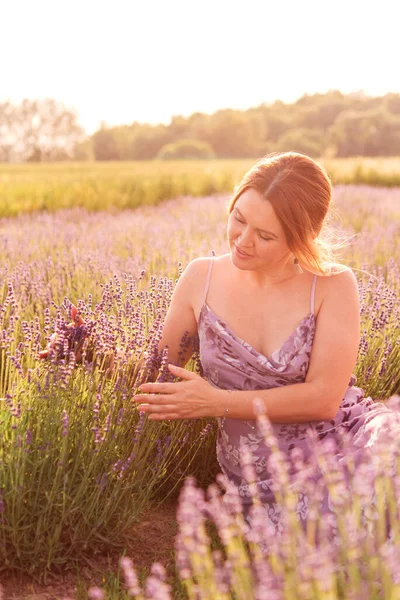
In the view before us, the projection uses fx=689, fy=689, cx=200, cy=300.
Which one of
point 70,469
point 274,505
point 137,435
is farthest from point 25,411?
point 274,505

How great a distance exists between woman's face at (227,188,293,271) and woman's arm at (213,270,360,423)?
1.02ft

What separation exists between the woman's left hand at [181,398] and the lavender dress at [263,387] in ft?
0.73

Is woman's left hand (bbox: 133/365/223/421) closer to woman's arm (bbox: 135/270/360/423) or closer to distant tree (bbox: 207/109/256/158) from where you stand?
woman's arm (bbox: 135/270/360/423)

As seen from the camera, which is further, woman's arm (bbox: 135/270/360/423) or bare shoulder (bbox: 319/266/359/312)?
bare shoulder (bbox: 319/266/359/312)

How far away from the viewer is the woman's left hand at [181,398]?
88.7 inches

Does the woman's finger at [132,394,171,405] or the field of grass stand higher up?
the woman's finger at [132,394,171,405]

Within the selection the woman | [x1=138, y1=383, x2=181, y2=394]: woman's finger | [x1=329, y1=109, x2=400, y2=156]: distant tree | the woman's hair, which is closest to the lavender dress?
the woman

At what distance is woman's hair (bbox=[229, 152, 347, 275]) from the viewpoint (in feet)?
7.68

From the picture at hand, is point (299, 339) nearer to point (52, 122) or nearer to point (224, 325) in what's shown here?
point (224, 325)

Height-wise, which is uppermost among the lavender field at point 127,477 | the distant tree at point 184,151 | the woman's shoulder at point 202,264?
the woman's shoulder at point 202,264

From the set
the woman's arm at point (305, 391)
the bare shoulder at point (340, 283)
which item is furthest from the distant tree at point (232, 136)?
the woman's arm at point (305, 391)

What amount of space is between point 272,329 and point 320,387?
0.31m

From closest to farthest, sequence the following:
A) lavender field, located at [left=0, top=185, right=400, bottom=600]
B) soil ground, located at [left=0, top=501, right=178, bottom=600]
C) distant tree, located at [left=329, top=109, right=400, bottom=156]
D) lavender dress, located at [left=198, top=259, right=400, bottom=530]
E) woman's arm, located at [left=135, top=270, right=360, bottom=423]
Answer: lavender field, located at [left=0, top=185, right=400, bottom=600] → soil ground, located at [left=0, top=501, right=178, bottom=600] → woman's arm, located at [left=135, top=270, right=360, bottom=423] → lavender dress, located at [left=198, top=259, right=400, bottom=530] → distant tree, located at [left=329, top=109, right=400, bottom=156]

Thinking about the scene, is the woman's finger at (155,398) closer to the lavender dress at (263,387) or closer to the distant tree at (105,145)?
the lavender dress at (263,387)
